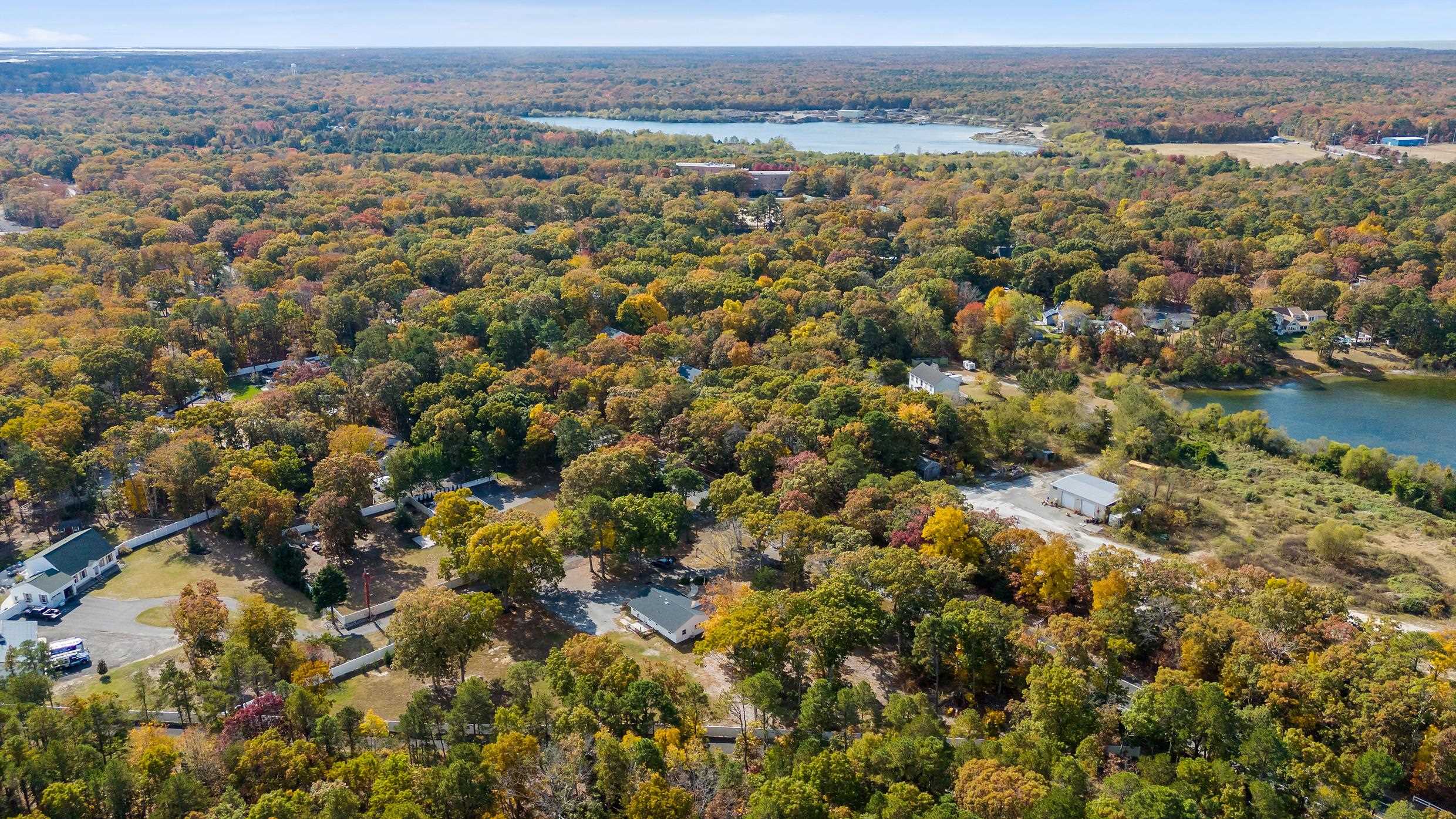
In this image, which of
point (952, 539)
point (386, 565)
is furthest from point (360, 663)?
point (952, 539)

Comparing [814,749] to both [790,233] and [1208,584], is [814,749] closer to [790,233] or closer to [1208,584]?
[1208,584]

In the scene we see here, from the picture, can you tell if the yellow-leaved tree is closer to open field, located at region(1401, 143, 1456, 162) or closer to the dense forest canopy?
the dense forest canopy

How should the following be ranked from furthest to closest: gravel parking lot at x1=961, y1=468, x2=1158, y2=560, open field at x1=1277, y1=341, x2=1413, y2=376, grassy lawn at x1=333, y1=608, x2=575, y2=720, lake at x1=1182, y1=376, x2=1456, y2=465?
open field at x1=1277, y1=341, x2=1413, y2=376, lake at x1=1182, y1=376, x2=1456, y2=465, gravel parking lot at x1=961, y1=468, x2=1158, y2=560, grassy lawn at x1=333, y1=608, x2=575, y2=720

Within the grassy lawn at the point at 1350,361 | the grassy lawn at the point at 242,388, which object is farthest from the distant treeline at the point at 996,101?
the grassy lawn at the point at 1350,361

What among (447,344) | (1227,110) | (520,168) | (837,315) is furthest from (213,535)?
(1227,110)

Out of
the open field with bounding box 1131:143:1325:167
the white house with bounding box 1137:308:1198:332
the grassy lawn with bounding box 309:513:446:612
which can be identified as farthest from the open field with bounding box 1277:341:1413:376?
the open field with bounding box 1131:143:1325:167

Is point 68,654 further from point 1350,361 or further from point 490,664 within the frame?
point 1350,361
